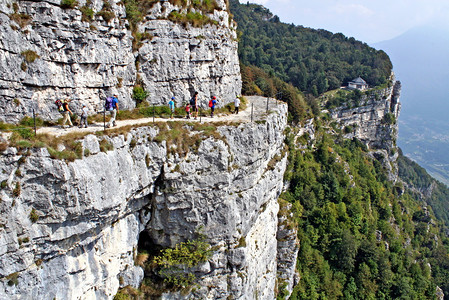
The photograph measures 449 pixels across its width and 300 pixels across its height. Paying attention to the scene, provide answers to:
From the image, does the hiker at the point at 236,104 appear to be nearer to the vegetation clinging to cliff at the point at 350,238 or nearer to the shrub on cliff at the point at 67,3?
the shrub on cliff at the point at 67,3

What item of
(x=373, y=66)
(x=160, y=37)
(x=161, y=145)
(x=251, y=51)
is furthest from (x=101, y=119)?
(x=373, y=66)

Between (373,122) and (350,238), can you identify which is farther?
(373,122)

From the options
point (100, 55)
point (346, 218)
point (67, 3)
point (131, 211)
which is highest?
point (67, 3)

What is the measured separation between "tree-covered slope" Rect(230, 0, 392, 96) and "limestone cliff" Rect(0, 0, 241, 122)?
171ft

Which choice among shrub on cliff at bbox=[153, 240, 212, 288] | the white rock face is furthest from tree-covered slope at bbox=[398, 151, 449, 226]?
shrub on cliff at bbox=[153, 240, 212, 288]

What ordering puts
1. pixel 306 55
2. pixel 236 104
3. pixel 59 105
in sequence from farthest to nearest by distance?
pixel 306 55, pixel 236 104, pixel 59 105

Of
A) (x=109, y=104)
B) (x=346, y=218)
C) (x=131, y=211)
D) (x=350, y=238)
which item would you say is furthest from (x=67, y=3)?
(x=346, y=218)

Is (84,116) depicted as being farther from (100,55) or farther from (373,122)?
(373,122)

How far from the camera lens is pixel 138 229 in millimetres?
20062

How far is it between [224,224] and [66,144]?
10677mm

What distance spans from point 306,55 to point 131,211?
306 ft

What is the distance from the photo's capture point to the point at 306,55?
101m

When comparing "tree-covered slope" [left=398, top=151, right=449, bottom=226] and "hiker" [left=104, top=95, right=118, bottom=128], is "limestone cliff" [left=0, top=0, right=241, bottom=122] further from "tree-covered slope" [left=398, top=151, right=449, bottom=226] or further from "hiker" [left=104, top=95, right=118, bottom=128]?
"tree-covered slope" [left=398, top=151, right=449, bottom=226]

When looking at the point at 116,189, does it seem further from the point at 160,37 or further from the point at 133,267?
the point at 160,37
